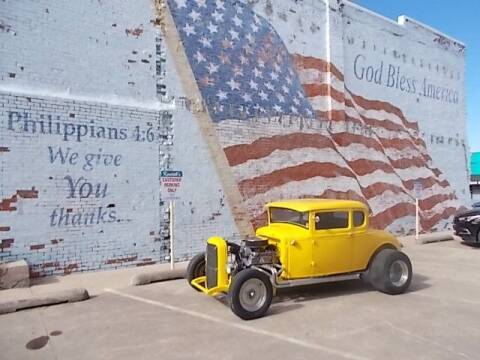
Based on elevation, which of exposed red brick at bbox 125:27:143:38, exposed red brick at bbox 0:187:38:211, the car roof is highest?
exposed red brick at bbox 125:27:143:38

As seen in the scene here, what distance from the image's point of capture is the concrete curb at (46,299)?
268 inches

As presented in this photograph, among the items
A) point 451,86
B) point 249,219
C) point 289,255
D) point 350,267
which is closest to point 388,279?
point 350,267

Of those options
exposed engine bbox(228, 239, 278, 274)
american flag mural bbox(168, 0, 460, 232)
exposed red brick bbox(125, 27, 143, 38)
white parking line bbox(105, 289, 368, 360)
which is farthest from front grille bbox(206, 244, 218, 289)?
exposed red brick bbox(125, 27, 143, 38)

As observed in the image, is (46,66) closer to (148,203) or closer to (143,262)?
(148,203)

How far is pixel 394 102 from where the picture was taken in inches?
652

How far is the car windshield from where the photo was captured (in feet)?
24.0

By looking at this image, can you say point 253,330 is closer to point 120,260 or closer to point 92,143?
point 120,260

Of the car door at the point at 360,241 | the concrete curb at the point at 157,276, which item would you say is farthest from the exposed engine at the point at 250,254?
the concrete curb at the point at 157,276

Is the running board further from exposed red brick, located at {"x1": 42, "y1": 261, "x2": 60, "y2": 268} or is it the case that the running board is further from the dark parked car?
the dark parked car

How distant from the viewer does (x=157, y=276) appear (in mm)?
8844

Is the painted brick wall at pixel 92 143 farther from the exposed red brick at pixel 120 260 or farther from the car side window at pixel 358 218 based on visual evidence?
the car side window at pixel 358 218

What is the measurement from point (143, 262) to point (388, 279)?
5.31m

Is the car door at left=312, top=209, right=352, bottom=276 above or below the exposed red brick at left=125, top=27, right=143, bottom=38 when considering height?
below

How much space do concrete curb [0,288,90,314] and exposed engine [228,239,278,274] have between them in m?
2.61
